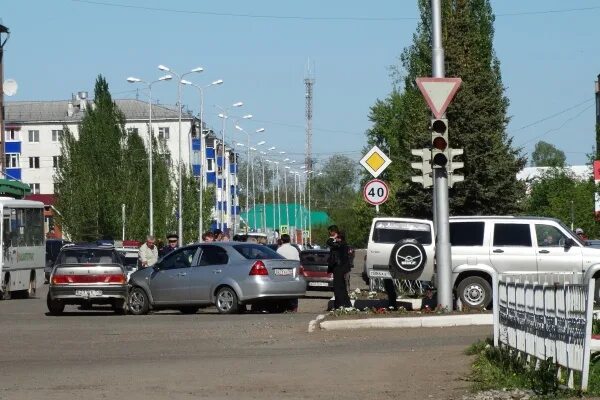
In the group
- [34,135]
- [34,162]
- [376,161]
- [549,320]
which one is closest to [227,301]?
[376,161]

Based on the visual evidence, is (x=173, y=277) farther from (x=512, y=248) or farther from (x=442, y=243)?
(x=442, y=243)

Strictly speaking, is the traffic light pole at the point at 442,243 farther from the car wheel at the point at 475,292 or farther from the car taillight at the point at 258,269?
the car taillight at the point at 258,269

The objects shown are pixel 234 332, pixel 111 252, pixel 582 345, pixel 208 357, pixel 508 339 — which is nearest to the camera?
pixel 582 345

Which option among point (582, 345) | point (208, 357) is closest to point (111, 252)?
point (208, 357)

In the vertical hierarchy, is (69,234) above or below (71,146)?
below

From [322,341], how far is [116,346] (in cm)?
290

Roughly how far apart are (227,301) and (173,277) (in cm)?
134

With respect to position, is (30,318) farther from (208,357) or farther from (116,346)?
(208,357)

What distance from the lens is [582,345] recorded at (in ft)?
36.2

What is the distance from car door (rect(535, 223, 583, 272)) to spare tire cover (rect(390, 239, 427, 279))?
3749 mm

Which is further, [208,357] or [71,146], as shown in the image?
[71,146]

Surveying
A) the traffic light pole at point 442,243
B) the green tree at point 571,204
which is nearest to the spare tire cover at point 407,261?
the traffic light pole at point 442,243

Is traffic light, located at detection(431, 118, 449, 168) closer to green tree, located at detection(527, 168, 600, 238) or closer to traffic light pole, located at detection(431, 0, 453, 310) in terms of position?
traffic light pole, located at detection(431, 0, 453, 310)

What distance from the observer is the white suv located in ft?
87.2
